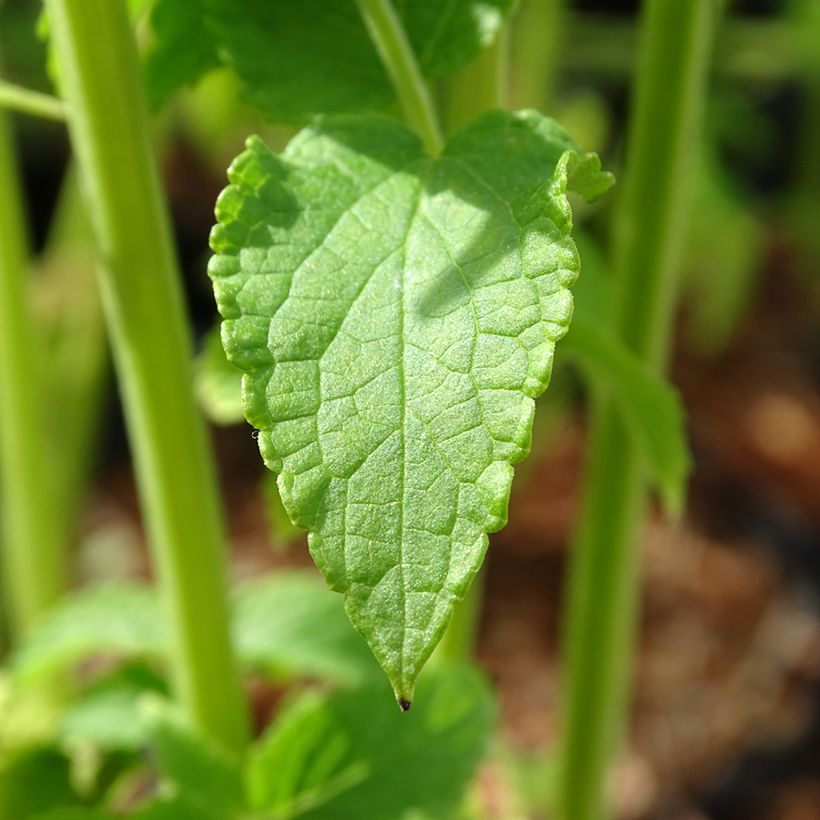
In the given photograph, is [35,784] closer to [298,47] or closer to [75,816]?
[75,816]

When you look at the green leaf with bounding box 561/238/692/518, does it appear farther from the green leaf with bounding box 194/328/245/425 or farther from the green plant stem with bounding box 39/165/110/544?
the green plant stem with bounding box 39/165/110/544

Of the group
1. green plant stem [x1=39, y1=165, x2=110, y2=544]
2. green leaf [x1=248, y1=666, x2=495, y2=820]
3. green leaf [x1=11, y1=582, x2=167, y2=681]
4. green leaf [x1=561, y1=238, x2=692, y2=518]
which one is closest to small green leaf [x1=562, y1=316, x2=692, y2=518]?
green leaf [x1=561, y1=238, x2=692, y2=518]

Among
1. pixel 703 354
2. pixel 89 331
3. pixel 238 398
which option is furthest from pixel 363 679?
pixel 703 354

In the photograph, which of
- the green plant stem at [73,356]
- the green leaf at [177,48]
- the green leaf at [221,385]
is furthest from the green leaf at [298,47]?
the green plant stem at [73,356]

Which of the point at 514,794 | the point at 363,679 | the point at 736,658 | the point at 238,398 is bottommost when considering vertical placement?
the point at 736,658

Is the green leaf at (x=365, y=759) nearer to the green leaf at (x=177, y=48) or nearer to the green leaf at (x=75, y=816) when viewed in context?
the green leaf at (x=75, y=816)

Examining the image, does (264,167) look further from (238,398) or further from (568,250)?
(238,398)
